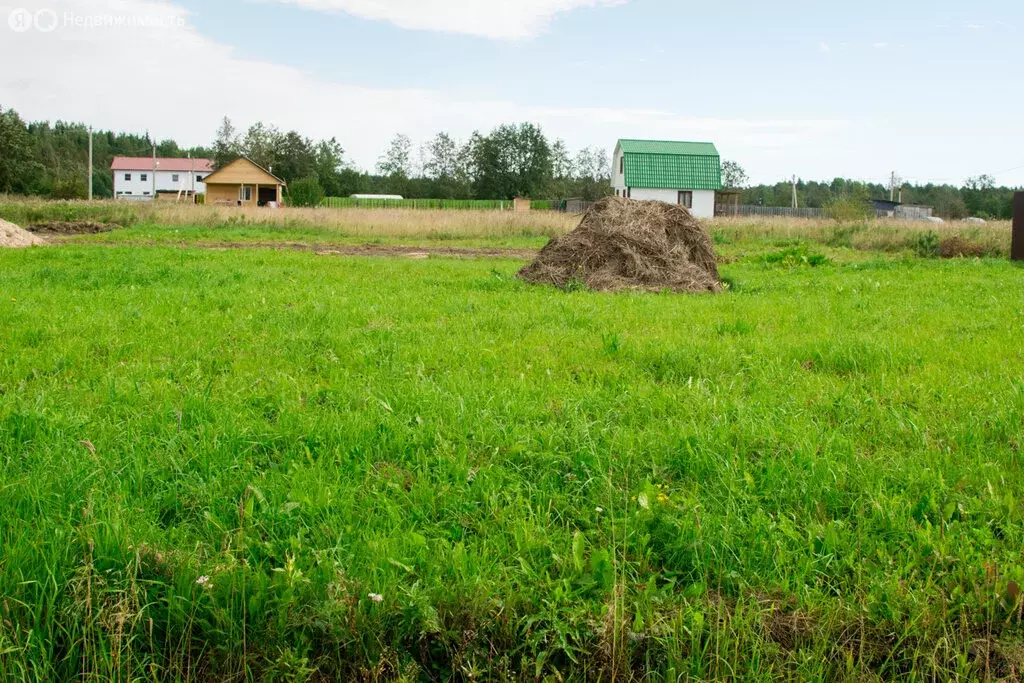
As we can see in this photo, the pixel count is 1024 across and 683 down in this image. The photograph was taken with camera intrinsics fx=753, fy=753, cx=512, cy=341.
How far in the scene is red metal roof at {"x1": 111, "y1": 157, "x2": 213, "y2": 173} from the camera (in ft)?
324

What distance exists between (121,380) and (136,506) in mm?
2323

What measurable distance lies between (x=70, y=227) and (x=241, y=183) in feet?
125

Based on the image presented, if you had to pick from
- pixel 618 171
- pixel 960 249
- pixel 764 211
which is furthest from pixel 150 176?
pixel 960 249

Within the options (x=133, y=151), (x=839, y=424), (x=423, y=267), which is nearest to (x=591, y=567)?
(x=839, y=424)

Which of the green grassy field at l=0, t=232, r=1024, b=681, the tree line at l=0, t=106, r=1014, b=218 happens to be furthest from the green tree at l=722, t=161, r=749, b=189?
the green grassy field at l=0, t=232, r=1024, b=681

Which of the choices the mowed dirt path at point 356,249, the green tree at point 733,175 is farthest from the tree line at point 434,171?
the mowed dirt path at point 356,249

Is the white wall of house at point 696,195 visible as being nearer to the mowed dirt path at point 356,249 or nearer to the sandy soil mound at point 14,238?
the mowed dirt path at point 356,249

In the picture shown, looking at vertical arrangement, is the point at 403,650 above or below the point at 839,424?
below

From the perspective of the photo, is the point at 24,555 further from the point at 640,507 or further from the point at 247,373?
the point at 247,373

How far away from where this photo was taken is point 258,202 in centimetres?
6544

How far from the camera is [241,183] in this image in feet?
211

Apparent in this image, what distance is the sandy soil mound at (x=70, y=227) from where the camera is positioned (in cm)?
2708

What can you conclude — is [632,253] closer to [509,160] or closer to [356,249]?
[356,249]

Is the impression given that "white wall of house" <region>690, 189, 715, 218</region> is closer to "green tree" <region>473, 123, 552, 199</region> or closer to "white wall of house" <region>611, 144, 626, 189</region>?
"white wall of house" <region>611, 144, 626, 189</region>
